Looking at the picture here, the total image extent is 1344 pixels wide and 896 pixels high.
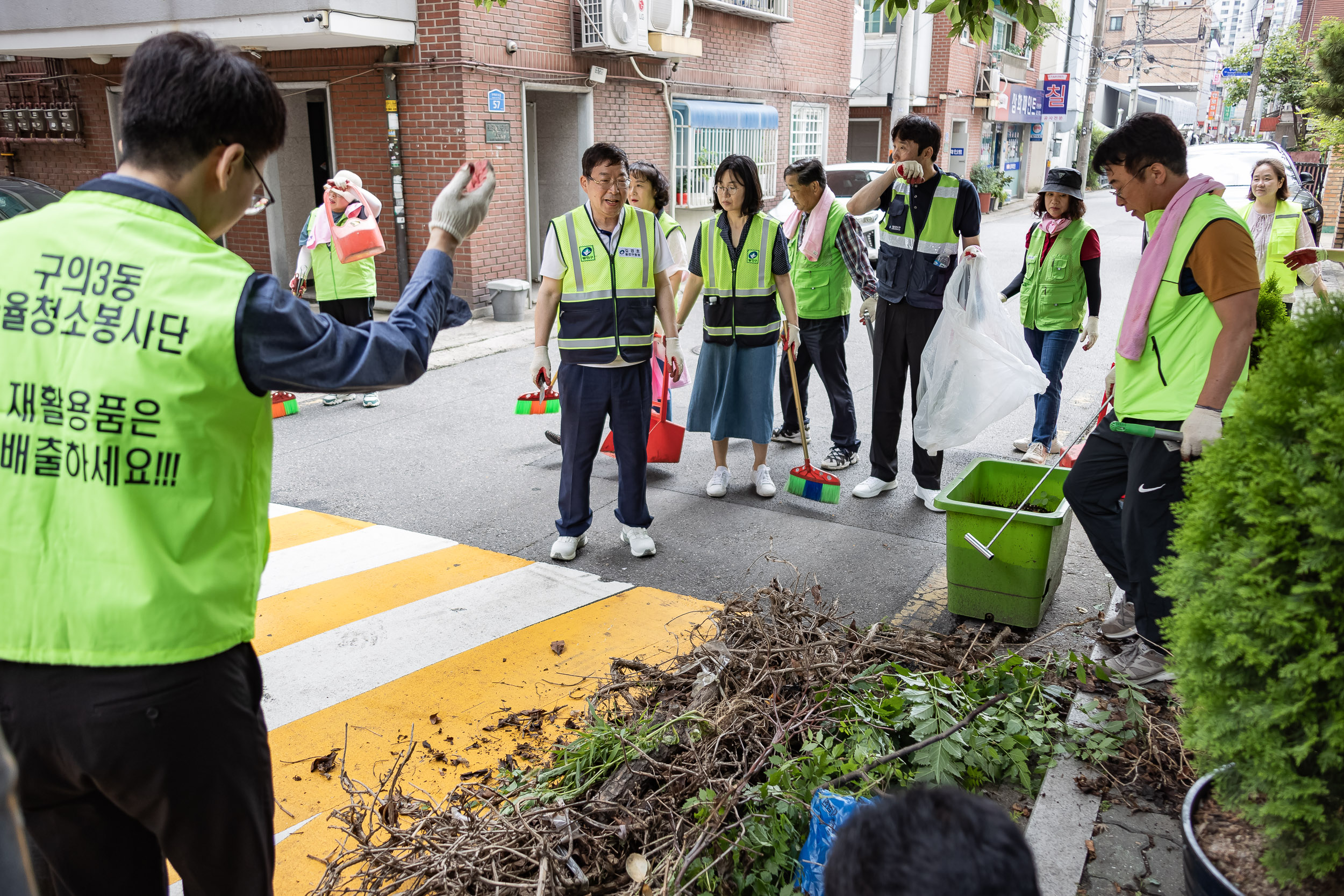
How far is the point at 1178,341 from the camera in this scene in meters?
3.54

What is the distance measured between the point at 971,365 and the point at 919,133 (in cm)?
138

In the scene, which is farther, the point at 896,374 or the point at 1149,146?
the point at 896,374

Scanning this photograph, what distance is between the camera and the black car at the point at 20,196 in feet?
29.9

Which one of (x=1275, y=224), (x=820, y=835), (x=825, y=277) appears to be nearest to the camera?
(x=820, y=835)

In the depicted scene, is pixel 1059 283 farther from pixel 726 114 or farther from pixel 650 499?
pixel 726 114

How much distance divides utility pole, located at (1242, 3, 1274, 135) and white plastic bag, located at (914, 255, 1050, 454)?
3536cm

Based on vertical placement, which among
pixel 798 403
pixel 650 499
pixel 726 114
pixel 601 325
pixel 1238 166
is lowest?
pixel 650 499

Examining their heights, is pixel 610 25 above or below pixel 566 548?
above

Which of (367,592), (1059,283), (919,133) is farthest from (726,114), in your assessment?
(367,592)

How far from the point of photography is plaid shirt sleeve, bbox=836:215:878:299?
626 cm

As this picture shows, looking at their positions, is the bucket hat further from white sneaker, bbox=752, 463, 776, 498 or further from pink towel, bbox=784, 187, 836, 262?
white sneaker, bbox=752, 463, 776, 498

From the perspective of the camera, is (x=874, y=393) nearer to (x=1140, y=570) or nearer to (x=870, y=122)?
(x=1140, y=570)

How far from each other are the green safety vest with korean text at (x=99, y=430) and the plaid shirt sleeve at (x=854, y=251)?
5.06 metres

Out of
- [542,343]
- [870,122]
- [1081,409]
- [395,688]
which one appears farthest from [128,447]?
[870,122]
